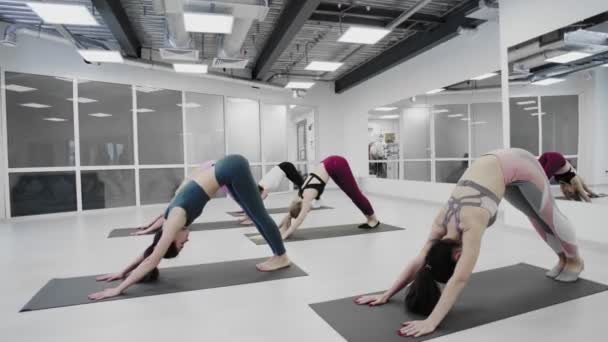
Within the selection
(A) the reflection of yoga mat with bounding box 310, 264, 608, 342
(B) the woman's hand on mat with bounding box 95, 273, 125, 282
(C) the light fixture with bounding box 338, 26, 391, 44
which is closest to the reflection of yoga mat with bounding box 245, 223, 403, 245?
(B) the woman's hand on mat with bounding box 95, 273, 125, 282

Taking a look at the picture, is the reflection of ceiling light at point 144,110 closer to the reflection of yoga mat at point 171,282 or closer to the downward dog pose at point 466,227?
the reflection of yoga mat at point 171,282

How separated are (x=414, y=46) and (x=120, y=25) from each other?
18.3 ft

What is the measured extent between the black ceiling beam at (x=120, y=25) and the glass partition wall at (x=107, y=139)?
3.84 feet

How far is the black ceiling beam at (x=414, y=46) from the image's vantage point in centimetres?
629

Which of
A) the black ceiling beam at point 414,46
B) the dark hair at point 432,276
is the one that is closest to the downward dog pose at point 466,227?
the dark hair at point 432,276

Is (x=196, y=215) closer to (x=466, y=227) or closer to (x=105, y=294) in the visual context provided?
(x=105, y=294)

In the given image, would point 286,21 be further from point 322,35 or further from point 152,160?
point 152,160

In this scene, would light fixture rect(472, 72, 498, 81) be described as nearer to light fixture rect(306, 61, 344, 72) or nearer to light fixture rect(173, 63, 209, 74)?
light fixture rect(306, 61, 344, 72)

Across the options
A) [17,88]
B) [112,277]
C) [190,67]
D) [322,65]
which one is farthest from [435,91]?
[17,88]

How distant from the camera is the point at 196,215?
2.81 meters

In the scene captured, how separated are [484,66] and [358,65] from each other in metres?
4.04

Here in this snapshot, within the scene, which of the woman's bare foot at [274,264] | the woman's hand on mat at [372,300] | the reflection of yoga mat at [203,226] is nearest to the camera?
the woman's hand on mat at [372,300]

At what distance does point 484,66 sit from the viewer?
647 cm

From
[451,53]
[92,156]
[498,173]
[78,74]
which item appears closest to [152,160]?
[92,156]
